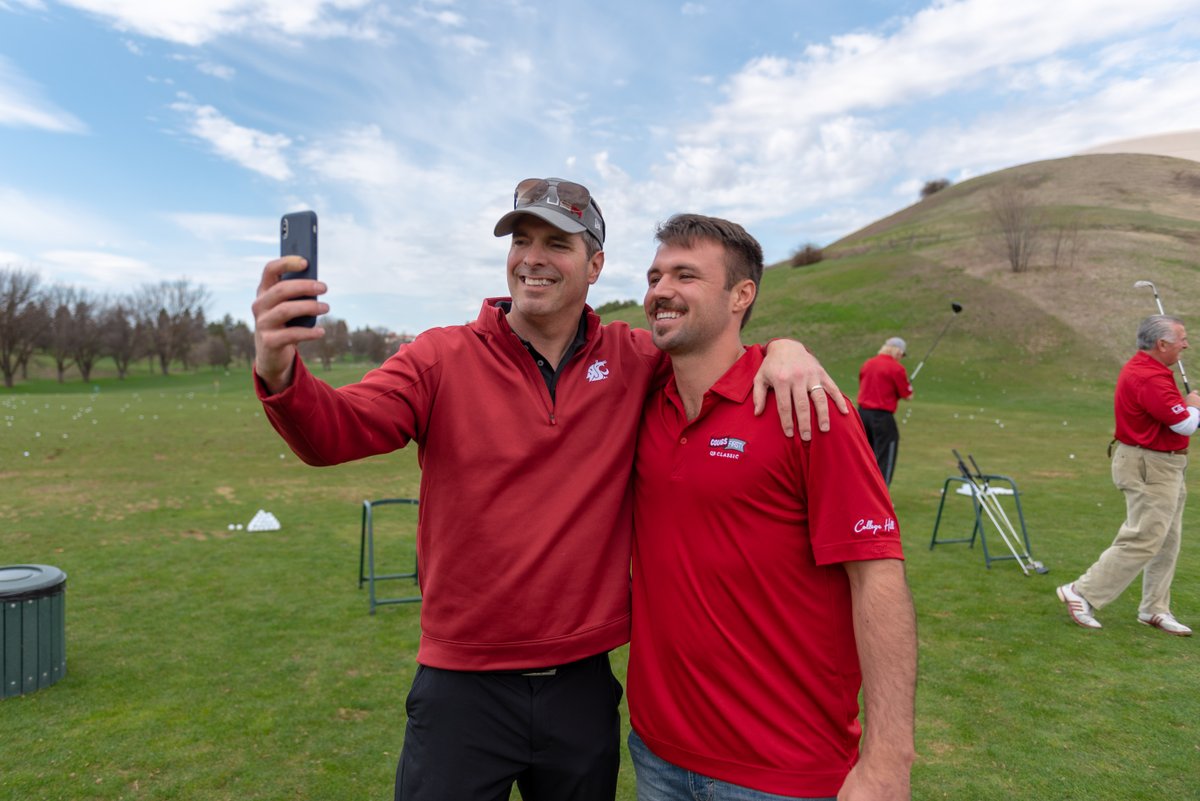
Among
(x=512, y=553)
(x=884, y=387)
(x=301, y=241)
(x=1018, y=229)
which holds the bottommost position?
(x=512, y=553)

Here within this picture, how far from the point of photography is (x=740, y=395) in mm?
2451

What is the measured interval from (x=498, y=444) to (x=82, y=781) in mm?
3865

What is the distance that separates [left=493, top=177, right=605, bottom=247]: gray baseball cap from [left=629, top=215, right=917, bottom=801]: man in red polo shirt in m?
0.41

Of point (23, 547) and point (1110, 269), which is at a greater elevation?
point (1110, 269)

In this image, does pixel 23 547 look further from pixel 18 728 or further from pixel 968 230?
pixel 968 230

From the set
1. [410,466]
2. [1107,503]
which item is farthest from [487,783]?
[410,466]

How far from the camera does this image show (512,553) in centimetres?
244

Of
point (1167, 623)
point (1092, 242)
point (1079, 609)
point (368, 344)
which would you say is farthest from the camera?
point (368, 344)

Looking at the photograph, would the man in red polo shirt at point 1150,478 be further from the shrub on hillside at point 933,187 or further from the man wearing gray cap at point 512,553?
the shrub on hillside at point 933,187

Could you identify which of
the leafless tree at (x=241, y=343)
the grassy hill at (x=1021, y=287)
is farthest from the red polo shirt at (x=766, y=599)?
the leafless tree at (x=241, y=343)

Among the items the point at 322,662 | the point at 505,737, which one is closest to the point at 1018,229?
the point at 322,662

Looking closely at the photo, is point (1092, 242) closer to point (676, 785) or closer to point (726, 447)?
point (726, 447)

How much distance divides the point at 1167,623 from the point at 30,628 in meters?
9.25

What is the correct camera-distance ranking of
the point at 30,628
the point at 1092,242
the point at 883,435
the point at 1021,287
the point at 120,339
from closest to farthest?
the point at 30,628 → the point at 883,435 → the point at 1021,287 → the point at 1092,242 → the point at 120,339
